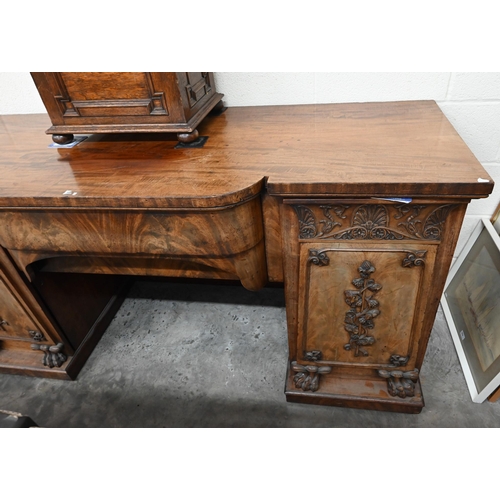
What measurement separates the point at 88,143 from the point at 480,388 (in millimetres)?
1382

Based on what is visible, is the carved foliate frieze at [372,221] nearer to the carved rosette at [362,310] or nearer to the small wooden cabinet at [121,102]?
the carved rosette at [362,310]

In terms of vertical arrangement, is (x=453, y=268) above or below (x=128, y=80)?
below

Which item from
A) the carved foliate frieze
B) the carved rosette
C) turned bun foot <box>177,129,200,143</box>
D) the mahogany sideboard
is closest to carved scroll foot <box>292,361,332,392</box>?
the mahogany sideboard

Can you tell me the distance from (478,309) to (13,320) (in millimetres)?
1560

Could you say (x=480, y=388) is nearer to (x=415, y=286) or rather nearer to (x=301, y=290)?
(x=415, y=286)

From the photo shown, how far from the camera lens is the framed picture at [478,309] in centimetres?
111

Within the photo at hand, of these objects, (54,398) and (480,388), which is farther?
Answer: (54,398)

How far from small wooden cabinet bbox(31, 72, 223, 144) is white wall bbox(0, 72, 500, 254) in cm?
24

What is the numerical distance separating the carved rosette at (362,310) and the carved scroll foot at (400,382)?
102 mm

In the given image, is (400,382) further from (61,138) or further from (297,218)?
(61,138)

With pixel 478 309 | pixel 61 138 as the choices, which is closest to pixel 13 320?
pixel 61 138
